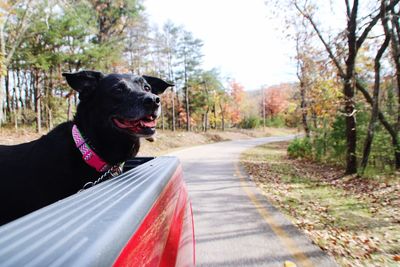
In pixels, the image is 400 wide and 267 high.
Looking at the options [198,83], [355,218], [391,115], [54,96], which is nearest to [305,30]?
[391,115]

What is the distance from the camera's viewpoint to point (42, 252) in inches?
27.1

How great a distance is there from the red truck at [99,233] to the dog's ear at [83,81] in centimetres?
134

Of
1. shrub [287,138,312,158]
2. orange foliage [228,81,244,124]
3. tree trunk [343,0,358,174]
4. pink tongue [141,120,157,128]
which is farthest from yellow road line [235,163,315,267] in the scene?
orange foliage [228,81,244,124]

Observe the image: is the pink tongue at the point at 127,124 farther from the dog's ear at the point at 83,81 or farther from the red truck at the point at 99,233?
the red truck at the point at 99,233

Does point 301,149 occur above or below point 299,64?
below

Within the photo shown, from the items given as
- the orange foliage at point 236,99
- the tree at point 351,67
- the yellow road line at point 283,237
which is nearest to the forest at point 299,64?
the tree at point 351,67

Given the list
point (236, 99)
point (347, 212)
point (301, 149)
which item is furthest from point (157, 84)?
point (236, 99)

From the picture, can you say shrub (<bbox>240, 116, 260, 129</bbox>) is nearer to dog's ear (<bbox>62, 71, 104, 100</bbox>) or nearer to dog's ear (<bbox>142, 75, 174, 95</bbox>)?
dog's ear (<bbox>142, 75, 174, 95</bbox>)

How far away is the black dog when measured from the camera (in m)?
1.92

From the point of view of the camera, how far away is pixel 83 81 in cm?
257

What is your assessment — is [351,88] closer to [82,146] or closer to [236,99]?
[82,146]

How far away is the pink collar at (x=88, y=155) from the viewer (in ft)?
7.05

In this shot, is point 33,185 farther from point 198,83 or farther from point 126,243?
point 198,83

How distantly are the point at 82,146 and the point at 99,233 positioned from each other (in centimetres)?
145
